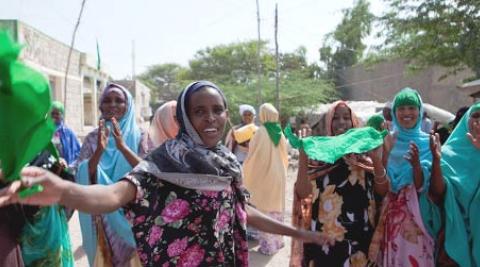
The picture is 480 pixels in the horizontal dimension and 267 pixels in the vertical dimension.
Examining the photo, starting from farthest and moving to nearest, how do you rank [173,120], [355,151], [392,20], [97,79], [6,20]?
[97,79]
[6,20]
[392,20]
[173,120]
[355,151]

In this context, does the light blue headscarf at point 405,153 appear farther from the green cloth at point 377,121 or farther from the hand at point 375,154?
the green cloth at point 377,121

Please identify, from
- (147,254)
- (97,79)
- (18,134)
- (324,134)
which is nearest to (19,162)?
(18,134)

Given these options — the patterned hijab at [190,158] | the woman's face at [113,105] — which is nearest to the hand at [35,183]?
the patterned hijab at [190,158]

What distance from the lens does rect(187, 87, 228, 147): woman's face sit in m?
1.93

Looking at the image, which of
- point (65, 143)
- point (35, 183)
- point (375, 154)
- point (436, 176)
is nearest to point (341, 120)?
point (375, 154)

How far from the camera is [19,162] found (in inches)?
46.5

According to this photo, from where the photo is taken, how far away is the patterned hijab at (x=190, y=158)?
6.09 ft

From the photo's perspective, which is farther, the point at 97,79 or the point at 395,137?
the point at 97,79

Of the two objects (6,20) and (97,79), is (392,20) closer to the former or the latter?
(6,20)

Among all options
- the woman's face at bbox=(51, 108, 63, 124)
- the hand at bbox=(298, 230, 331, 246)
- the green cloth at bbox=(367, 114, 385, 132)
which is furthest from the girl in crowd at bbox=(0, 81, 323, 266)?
the woman's face at bbox=(51, 108, 63, 124)

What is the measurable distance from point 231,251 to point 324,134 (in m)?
1.41

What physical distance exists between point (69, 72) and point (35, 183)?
20.7 meters

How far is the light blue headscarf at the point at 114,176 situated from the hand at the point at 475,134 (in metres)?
2.28

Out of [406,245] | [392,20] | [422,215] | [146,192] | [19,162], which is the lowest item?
[406,245]
